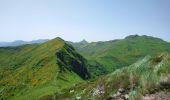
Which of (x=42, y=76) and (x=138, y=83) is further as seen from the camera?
(x=42, y=76)

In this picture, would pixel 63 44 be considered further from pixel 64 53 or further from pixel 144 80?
pixel 144 80

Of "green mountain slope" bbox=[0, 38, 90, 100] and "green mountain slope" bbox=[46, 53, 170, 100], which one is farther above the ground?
"green mountain slope" bbox=[46, 53, 170, 100]

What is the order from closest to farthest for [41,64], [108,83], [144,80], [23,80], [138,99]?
1. [138,99]
2. [144,80]
3. [108,83]
4. [23,80]
5. [41,64]

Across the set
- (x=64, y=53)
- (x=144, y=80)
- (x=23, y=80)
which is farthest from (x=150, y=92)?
(x=64, y=53)

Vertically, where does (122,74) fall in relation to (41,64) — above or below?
above

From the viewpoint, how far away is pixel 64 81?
91.7 meters

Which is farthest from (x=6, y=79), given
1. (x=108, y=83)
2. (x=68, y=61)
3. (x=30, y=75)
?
(x=108, y=83)

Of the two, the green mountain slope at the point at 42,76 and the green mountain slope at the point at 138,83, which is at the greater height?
the green mountain slope at the point at 138,83

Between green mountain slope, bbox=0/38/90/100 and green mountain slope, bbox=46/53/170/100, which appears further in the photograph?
green mountain slope, bbox=0/38/90/100

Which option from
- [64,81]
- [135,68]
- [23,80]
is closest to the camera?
[135,68]

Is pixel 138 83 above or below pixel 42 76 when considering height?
above

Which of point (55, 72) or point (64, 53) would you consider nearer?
point (55, 72)

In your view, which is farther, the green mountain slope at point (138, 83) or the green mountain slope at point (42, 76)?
the green mountain slope at point (42, 76)

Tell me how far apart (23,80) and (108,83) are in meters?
102
